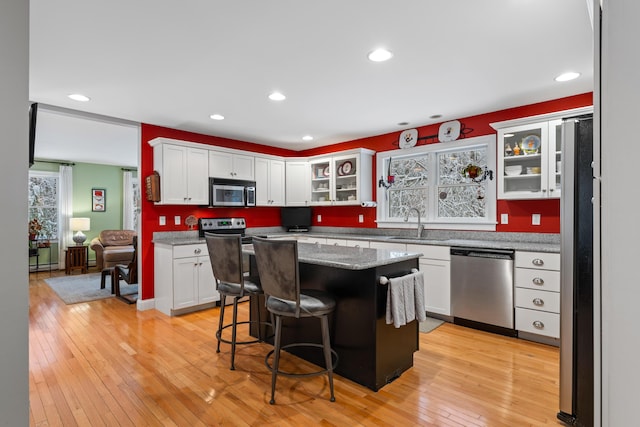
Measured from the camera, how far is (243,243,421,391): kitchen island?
7.52ft

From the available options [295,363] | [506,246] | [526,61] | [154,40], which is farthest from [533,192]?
[154,40]

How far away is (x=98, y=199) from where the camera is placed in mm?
8016

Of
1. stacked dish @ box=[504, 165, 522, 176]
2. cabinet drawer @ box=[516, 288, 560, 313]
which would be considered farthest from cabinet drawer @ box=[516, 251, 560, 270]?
stacked dish @ box=[504, 165, 522, 176]

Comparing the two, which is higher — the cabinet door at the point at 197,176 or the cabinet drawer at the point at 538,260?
the cabinet door at the point at 197,176

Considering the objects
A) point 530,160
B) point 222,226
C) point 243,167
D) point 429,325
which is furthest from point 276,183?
point 530,160

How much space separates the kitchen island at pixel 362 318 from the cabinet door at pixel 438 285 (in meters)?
1.17

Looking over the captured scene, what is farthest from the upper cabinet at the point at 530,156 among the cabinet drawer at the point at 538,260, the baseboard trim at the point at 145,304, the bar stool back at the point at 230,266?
the baseboard trim at the point at 145,304

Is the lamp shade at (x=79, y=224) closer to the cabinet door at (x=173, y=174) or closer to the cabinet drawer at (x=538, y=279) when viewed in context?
the cabinet door at (x=173, y=174)

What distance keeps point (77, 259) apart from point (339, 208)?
5.88 m

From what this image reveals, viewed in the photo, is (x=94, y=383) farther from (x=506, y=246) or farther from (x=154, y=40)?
(x=506, y=246)

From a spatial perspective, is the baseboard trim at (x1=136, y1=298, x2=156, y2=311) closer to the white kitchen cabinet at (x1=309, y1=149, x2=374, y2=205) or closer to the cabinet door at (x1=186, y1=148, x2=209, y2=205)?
the cabinet door at (x1=186, y1=148, x2=209, y2=205)

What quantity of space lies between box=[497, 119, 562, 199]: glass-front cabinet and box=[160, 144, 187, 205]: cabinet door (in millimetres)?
3908

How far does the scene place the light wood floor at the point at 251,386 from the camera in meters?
2.02

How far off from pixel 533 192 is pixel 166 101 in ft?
13.2
